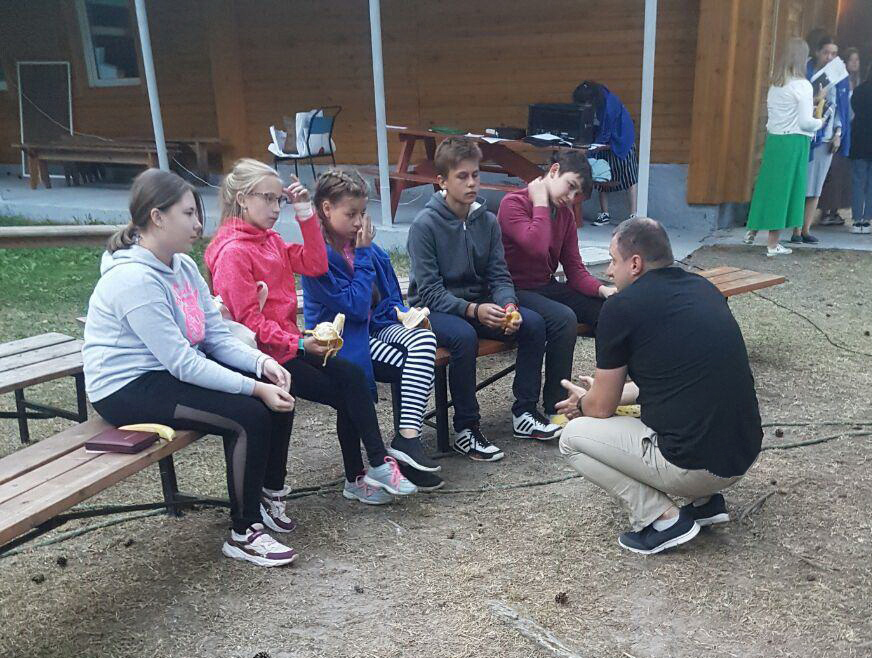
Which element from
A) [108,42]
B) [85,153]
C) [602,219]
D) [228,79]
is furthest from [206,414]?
[108,42]

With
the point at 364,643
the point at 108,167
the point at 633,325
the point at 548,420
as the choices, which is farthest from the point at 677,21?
the point at 108,167

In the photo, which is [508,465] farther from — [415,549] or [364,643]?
[364,643]

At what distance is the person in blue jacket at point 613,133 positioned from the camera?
813cm

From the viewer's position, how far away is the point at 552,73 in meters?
9.16

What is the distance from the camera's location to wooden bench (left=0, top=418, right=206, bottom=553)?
87.0 inches

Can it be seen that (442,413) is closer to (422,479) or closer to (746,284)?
(422,479)

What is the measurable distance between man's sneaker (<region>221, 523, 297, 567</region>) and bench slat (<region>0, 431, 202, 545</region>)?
0.41 meters

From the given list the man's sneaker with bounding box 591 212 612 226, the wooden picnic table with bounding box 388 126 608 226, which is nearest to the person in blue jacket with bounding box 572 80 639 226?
the man's sneaker with bounding box 591 212 612 226

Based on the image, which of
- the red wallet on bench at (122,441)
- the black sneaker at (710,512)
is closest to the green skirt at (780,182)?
the black sneaker at (710,512)

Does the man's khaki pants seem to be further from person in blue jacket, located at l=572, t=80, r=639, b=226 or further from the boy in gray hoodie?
person in blue jacket, located at l=572, t=80, r=639, b=226

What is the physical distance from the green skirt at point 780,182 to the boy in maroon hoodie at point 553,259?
13.3 feet

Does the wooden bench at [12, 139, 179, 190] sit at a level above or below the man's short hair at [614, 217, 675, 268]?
below

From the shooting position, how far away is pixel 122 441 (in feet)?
8.55

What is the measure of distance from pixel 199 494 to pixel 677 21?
7205mm
